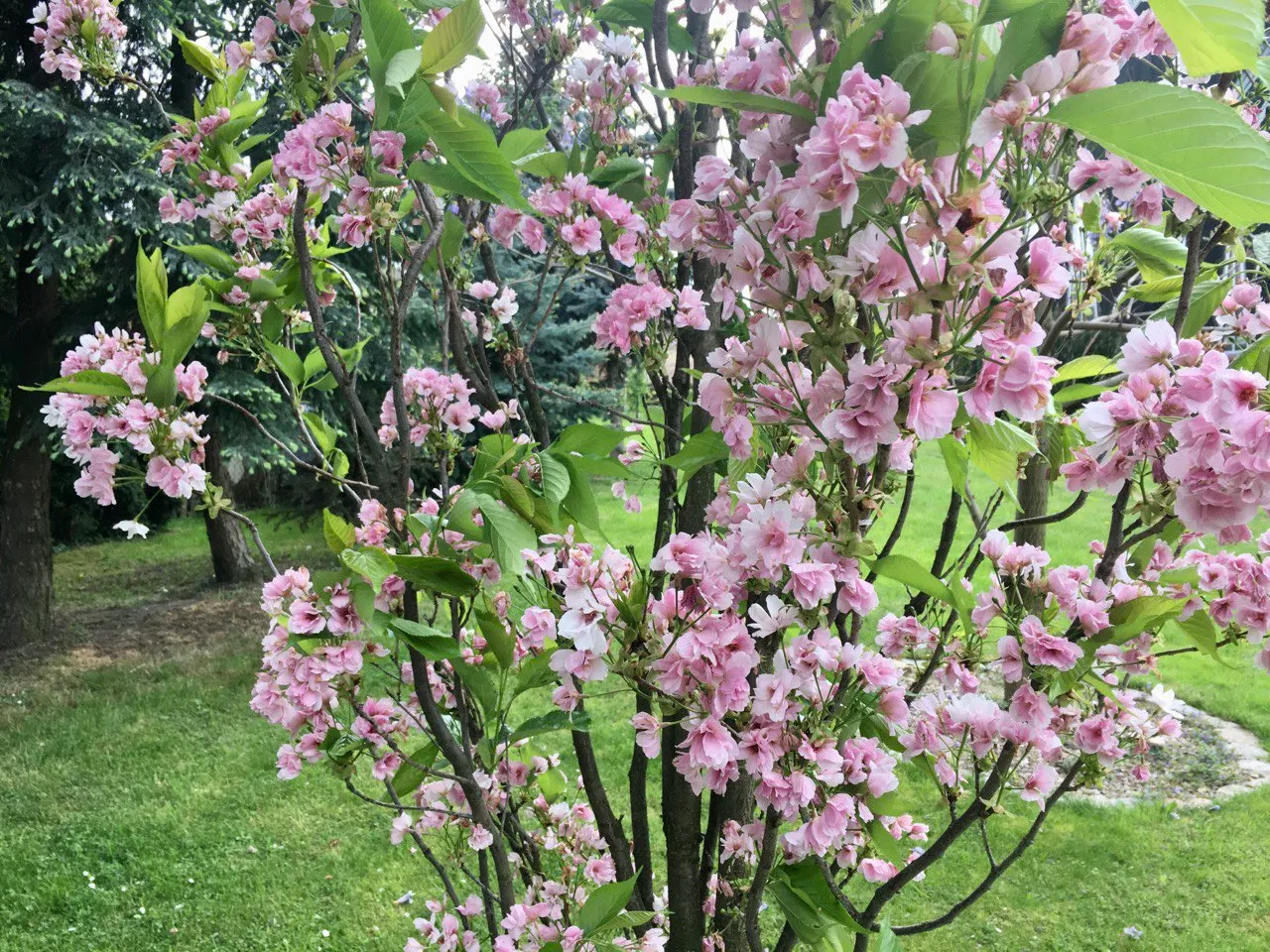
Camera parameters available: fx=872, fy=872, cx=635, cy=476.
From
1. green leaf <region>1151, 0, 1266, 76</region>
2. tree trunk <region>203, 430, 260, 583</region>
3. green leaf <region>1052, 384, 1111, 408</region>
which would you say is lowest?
tree trunk <region>203, 430, 260, 583</region>

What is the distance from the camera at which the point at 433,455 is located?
1558 mm

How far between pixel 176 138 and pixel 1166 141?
4.94 feet

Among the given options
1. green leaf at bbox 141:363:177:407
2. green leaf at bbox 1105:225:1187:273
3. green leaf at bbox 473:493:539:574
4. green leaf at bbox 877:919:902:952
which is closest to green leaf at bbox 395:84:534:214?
green leaf at bbox 473:493:539:574

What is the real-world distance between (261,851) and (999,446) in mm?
4022

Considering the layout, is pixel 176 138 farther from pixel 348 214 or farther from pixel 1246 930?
pixel 1246 930

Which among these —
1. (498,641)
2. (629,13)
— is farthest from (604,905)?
(629,13)

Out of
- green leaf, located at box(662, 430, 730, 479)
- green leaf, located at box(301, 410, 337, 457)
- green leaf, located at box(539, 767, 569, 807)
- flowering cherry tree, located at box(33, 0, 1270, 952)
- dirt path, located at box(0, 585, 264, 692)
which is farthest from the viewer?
dirt path, located at box(0, 585, 264, 692)

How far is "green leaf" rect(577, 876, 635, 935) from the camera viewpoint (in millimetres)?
1143

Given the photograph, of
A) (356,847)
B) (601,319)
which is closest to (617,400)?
(356,847)

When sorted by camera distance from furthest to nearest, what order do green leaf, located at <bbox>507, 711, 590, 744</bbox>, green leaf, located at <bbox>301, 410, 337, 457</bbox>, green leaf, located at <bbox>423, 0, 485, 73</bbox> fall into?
green leaf, located at <bbox>301, 410, 337, 457</bbox>, green leaf, located at <bbox>507, 711, 590, 744</bbox>, green leaf, located at <bbox>423, 0, 485, 73</bbox>

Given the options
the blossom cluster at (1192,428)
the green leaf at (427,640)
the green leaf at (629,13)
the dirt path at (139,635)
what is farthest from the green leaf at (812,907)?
the dirt path at (139,635)

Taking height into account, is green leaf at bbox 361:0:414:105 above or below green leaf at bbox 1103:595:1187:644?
above

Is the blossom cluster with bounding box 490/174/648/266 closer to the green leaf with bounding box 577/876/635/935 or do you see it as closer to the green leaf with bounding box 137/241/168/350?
the green leaf with bounding box 137/241/168/350

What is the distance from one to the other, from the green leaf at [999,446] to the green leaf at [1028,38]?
263mm
